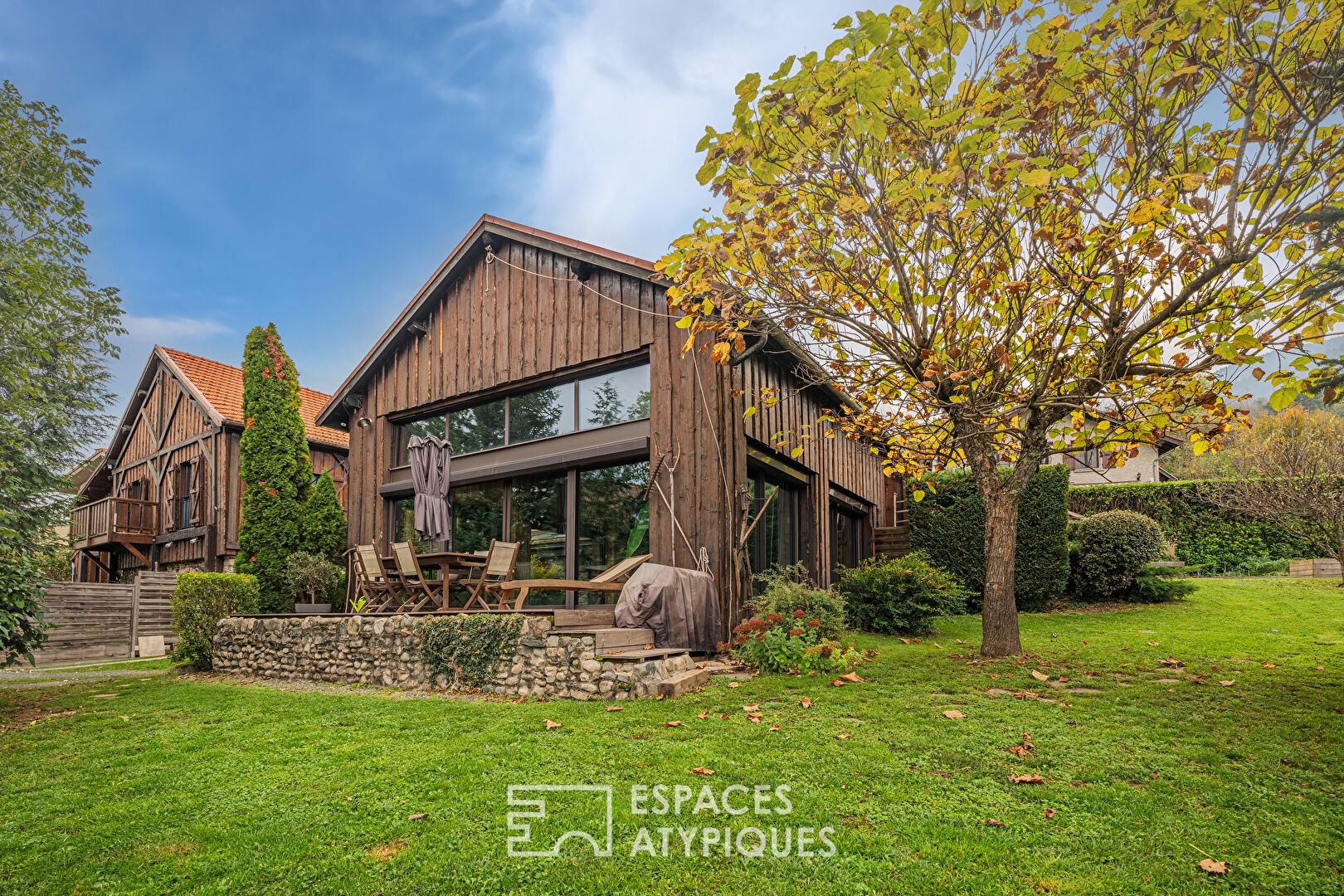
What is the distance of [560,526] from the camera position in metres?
10.3

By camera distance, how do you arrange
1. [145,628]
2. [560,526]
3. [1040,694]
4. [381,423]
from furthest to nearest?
[145,628] → [381,423] → [560,526] → [1040,694]

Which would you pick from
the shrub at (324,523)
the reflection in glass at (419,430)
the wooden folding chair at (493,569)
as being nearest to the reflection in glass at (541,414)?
the reflection in glass at (419,430)

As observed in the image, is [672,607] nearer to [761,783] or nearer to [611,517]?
[611,517]

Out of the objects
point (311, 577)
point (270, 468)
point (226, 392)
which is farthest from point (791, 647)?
point (226, 392)

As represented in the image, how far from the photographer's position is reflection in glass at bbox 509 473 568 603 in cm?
1024

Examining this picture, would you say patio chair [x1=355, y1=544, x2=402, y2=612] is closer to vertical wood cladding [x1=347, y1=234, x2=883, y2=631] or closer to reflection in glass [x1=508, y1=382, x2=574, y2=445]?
reflection in glass [x1=508, y1=382, x2=574, y2=445]

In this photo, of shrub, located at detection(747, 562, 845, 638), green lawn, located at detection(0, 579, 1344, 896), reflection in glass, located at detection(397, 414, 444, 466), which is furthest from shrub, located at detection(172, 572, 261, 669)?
shrub, located at detection(747, 562, 845, 638)

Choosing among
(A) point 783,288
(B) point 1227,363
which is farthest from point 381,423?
(B) point 1227,363

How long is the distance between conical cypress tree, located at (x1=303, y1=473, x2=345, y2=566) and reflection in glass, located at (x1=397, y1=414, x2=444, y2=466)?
10.5 feet

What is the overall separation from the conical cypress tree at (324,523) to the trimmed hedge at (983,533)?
39.2 ft

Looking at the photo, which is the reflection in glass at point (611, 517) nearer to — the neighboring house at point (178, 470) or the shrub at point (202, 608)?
the shrub at point (202, 608)

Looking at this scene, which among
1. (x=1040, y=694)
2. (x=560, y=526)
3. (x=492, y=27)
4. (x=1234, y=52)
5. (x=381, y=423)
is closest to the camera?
(x=1234, y=52)

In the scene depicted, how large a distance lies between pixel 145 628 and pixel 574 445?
482 inches

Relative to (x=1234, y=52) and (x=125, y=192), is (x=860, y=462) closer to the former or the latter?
(x=1234, y=52)
